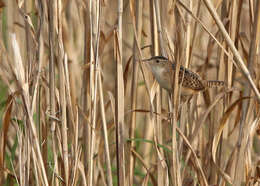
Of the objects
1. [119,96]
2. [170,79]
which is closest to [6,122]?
[119,96]

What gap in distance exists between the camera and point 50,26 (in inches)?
54.9

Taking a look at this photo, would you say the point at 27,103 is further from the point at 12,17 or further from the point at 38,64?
the point at 12,17

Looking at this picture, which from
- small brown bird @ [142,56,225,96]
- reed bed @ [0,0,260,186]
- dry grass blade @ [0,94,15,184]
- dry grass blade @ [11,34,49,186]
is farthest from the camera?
small brown bird @ [142,56,225,96]

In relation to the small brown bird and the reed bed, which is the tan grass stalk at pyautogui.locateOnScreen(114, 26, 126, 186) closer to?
the reed bed

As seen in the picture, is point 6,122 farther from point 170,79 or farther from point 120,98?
point 170,79

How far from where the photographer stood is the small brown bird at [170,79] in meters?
1.70

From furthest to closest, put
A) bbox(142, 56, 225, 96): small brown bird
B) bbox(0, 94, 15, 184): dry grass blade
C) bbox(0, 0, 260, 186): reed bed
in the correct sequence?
bbox(142, 56, 225, 96): small brown bird
bbox(0, 94, 15, 184): dry grass blade
bbox(0, 0, 260, 186): reed bed

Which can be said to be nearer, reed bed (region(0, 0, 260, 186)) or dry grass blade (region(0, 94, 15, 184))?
reed bed (region(0, 0, 260, 186))

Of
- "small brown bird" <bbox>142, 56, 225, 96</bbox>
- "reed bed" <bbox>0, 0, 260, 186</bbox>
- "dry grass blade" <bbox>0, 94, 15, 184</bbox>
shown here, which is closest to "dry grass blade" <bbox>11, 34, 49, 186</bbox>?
"reed bed" <bbox>0, 0, 260, 186</bbox>

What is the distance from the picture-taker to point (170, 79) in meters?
1.60

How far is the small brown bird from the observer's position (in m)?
1.70

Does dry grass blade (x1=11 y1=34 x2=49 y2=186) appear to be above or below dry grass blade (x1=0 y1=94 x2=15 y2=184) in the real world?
above

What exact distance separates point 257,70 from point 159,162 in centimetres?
54

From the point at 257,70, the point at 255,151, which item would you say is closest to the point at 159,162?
the point at 257,70
